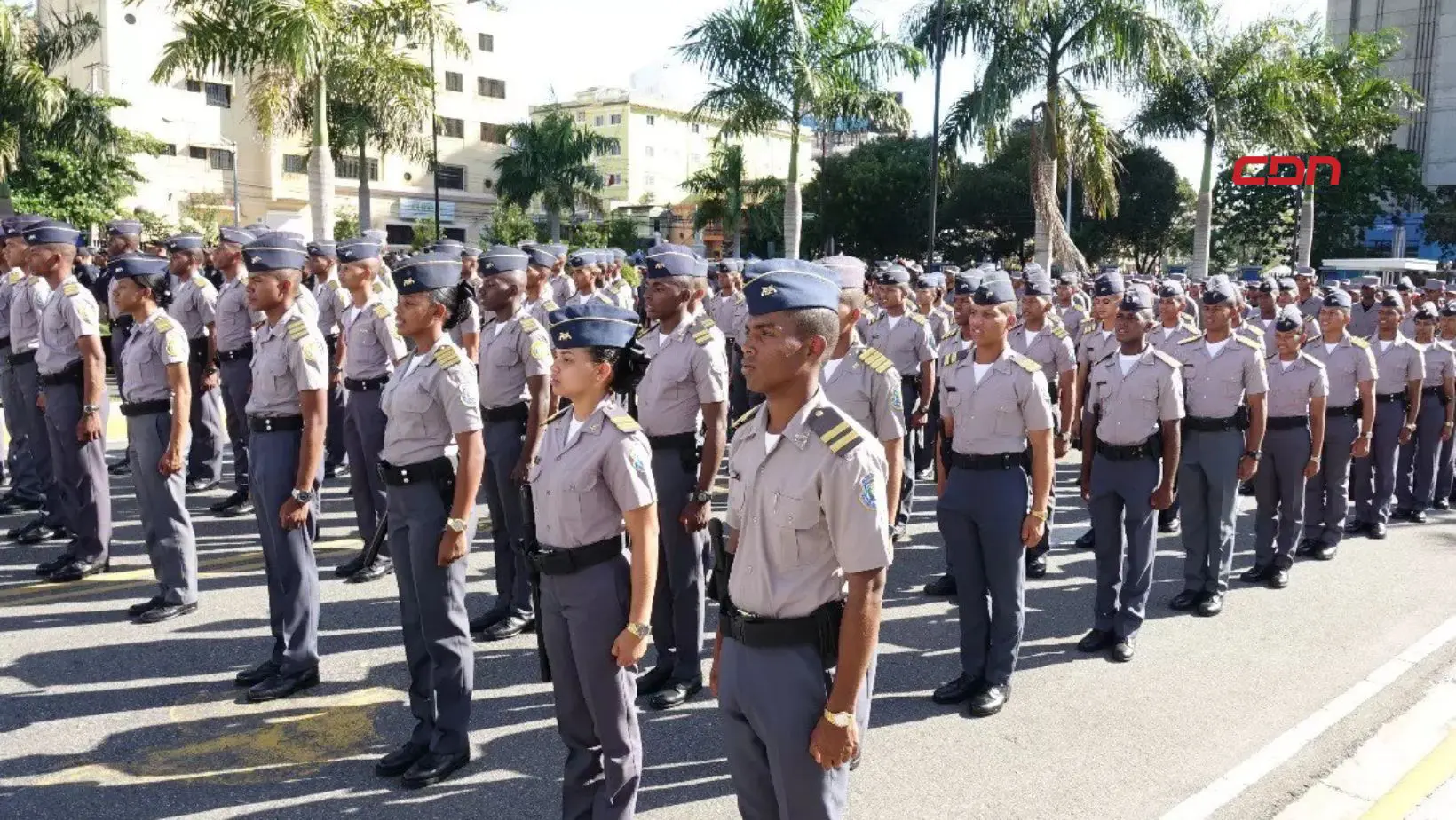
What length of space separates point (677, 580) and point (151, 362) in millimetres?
3330

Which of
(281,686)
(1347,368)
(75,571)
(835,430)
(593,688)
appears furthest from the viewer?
(1347,368)

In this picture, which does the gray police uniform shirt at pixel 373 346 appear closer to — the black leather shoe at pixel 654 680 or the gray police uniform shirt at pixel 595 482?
the black leather shoe at pixel 654 680

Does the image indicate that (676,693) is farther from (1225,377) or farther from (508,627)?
(1225,377)

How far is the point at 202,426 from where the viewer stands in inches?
394

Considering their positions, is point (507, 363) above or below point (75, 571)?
above

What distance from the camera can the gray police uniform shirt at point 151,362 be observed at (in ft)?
20.9

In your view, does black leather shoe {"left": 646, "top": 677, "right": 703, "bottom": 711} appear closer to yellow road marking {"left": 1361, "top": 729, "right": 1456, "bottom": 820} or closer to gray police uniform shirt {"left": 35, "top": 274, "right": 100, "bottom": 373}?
yellow road marking {"left": 1361, "top": 729, "right": 1456, "bottom": 820}

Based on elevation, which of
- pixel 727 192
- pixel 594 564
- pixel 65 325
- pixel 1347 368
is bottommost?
Result: pixel 594 564

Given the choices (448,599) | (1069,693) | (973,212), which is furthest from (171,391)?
(973,212)

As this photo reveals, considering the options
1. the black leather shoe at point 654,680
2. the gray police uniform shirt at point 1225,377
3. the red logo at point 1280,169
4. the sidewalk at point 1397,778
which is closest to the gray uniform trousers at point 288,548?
the black leather shoe at point 654,680

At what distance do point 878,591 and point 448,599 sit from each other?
227 cm

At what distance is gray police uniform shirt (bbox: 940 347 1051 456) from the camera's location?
548cm

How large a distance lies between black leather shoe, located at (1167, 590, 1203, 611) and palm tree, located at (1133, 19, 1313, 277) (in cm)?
1761

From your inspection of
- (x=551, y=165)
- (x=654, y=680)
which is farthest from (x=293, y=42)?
(x=551, y=165)
